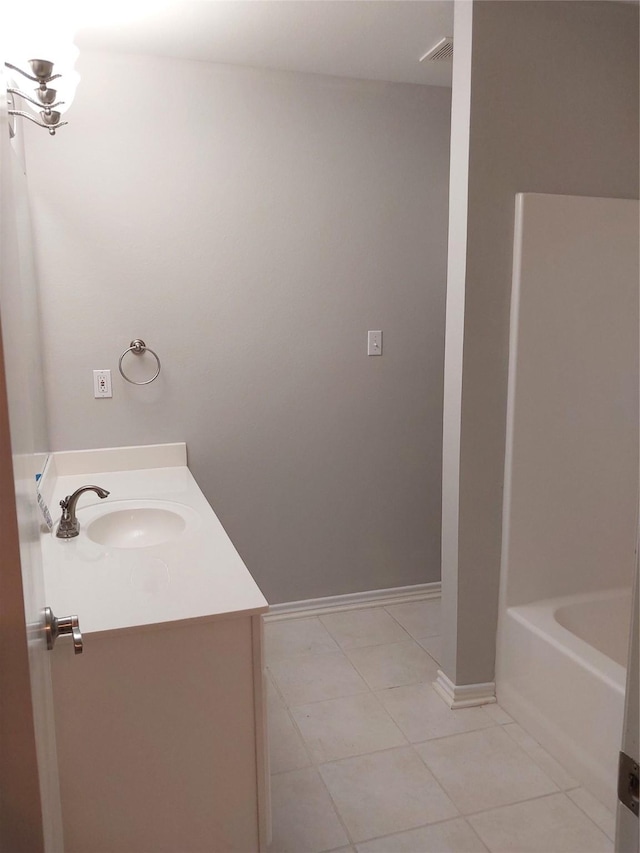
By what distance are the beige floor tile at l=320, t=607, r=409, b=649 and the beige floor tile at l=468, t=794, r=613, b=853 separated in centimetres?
101

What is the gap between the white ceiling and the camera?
2.21m

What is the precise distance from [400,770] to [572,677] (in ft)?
1.94

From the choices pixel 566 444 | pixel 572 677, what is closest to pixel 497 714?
pixel 572 677

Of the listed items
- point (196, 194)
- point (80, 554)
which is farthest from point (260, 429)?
point (80, 554)

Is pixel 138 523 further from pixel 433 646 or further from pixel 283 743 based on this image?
pixel 433 646

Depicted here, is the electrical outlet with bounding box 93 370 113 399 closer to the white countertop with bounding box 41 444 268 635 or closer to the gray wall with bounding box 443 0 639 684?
the white countertop with bounding box 41 444 268 635

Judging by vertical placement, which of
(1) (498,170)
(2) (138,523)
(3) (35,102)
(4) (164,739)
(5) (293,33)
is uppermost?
(5) (293,33)

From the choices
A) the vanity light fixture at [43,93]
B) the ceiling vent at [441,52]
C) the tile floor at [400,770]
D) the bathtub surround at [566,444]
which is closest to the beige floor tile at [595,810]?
the tile floor at [400,770]

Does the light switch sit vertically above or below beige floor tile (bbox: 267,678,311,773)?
above

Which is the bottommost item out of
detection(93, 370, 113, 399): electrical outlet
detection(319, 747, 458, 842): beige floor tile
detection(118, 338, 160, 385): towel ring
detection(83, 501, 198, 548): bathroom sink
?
detection(319, 747, 458, 842): beige floor tile

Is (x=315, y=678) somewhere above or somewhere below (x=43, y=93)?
below

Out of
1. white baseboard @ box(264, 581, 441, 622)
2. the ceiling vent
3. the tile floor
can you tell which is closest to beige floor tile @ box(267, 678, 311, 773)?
the tile floor

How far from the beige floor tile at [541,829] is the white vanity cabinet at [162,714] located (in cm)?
66

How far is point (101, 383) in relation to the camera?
265 centimetres
